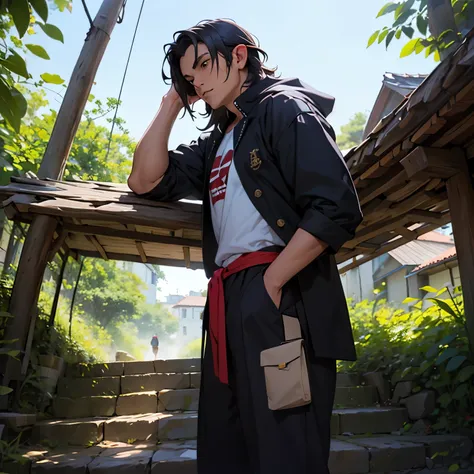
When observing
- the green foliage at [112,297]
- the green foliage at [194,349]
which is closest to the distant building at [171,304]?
the green foliage at [194,349]

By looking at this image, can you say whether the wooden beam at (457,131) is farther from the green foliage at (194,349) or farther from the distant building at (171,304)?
the distant building at (171,304)

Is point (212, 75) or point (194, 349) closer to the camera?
point (212, 75)

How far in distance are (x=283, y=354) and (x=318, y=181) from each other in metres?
0.52

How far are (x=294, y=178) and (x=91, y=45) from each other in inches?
174

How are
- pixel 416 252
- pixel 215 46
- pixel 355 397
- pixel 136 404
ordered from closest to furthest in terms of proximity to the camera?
pixel 215 46 < pixel 136 404 < pixel 355 397 < pixel 416 252

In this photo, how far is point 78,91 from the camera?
4.91 metres

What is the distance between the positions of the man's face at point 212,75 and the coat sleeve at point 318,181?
1.17 ft

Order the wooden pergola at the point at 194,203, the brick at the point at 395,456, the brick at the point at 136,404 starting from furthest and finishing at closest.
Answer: the brick at the point at 136,404 → the brick at the point at 395,456 → the wooden pergola at the point at 194,203

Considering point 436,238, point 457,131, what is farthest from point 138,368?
point 436,238

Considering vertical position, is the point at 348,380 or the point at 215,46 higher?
the point at 215,46

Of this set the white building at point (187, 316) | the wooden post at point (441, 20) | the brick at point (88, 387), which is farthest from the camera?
the white building at point (187, 316)

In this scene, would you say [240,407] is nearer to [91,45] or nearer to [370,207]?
[370,207]

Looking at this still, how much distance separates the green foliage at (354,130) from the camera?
A: 2780 cm

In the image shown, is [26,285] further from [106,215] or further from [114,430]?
[114,430]
